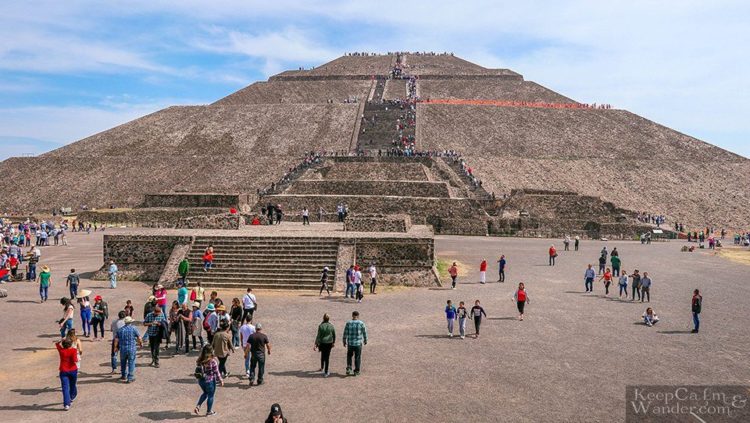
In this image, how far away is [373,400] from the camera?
869 centimetres

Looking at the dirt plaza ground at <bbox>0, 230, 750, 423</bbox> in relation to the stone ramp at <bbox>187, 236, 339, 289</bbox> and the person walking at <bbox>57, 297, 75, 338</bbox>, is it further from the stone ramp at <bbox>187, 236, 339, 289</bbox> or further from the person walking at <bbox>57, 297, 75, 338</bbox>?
the stone ramp at <bbox>187, 236, 339, 289</bbox>

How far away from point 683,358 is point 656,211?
35.3 meters

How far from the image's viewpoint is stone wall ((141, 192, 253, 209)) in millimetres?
38344

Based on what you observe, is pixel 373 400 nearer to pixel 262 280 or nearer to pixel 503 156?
pixel 262 280

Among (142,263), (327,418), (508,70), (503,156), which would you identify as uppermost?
(508,70)

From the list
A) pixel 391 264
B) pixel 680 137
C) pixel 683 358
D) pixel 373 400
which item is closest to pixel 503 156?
pixel 680 137

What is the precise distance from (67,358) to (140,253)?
11.8 metres

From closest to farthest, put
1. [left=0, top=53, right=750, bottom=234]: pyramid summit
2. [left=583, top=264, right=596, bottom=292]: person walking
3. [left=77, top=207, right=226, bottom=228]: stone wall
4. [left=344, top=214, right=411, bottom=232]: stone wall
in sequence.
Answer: [left=583, top=264, right=596, bottom=292]: person walking, [left=344, top=214, right=411, bottom=232]: stone wall, [left=77, top=207, right=226, bottom=228]: stone wall, [left=0, top=53, right=750, bottom=234]: pyramid summit

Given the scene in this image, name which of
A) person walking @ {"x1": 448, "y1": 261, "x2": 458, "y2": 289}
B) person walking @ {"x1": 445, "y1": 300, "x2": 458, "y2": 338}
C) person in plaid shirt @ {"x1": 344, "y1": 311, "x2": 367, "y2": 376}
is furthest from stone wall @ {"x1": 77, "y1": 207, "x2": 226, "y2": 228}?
person in plaid shirt @ {"x1": 344, "y1": 311, "x2": 367, "y2": 376}

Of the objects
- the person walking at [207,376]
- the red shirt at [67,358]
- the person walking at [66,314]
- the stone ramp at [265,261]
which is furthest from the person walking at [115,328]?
the stone ramp at [265,261]

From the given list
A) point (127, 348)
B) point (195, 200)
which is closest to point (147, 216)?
point (195, 200)

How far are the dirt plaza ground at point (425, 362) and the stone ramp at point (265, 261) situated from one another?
4.42 ft

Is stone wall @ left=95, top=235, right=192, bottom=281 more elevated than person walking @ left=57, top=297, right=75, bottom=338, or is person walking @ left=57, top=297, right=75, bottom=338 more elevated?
stone wall @ left=95, top=235, right=192, bottom=281

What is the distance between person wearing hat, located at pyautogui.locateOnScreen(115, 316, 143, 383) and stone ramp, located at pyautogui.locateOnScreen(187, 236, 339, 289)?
8084 millimetres
